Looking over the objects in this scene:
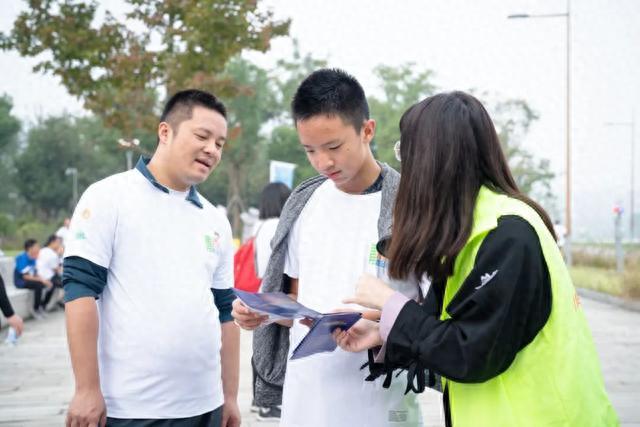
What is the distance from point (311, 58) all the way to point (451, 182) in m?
57.0

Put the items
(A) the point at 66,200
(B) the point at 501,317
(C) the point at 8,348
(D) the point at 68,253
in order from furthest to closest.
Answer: (A) the point at 66,200, (C) the point at 8,348, (D) the point at 68,253, (B) the point at 501,317

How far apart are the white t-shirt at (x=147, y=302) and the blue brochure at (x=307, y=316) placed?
1.67ft

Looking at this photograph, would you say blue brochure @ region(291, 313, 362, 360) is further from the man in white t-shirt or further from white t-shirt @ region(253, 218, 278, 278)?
white t-shirt @ region(253, 218, 278, 278)

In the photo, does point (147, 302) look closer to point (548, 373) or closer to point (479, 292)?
point (479, 292)

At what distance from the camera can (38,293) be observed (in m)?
14.3

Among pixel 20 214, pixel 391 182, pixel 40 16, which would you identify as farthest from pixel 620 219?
pixel 20 214

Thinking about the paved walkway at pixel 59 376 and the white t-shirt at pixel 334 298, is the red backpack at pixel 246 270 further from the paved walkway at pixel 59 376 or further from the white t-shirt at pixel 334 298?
the white t-shirt at pixel 334 298

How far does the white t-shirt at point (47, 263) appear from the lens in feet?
46.9

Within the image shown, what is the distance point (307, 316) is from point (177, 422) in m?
0.81

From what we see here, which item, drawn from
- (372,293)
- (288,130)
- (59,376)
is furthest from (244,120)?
(372,293)

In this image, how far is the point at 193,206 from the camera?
10.3 ft

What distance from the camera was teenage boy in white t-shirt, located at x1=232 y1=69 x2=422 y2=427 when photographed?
273cm

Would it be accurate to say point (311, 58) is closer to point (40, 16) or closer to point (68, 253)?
point (40, 16)

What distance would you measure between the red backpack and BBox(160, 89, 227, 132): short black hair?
3.60m
